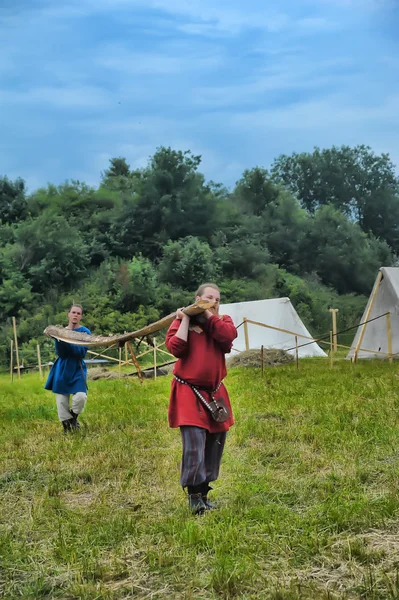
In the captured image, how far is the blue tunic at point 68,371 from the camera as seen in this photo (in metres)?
7.21

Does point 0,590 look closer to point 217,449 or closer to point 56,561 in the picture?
point 56,561

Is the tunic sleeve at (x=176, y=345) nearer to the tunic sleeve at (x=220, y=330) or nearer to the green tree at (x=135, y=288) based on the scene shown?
the tunic sleeve at (x=220, y=330)

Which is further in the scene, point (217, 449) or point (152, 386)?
point (152, 386)

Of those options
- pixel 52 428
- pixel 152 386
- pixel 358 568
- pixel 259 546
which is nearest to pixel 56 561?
pixel 259 546

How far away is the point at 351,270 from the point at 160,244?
11788mm

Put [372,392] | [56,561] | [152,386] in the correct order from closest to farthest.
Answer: [56,561]
[372,392]
[152,386]

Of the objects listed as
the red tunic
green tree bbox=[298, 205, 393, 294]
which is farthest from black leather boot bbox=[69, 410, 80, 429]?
green tree bbox=[298, 205, 393, 294]

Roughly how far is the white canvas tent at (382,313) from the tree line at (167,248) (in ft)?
42.1

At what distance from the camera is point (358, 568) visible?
10.2 ft

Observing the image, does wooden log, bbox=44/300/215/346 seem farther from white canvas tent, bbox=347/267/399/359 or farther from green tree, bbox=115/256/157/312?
green tree, bbox=115/256/157/312

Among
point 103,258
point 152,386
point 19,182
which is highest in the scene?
point 19,182

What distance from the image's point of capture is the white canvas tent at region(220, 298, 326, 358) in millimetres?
19250

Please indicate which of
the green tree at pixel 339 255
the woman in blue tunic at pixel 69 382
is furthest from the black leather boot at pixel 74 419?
the green tree at pixel 339 255

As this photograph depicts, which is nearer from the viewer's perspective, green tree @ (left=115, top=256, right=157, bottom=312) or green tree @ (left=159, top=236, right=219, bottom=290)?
green tree @ (left=115, top=256, right=157, bottom=312)
